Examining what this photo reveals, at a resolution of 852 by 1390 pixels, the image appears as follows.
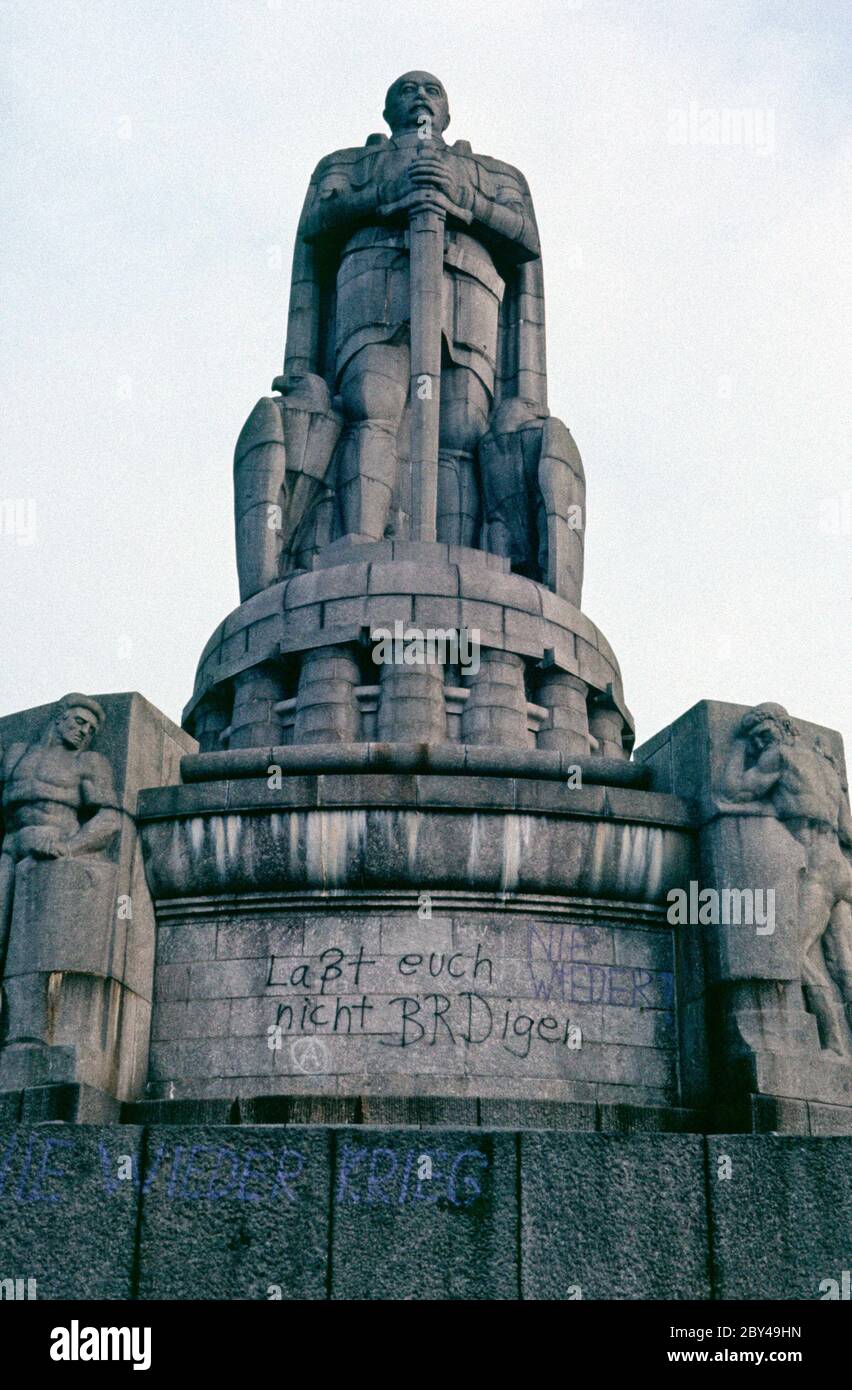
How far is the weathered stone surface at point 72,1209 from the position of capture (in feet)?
30.6

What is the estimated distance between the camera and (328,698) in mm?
15102

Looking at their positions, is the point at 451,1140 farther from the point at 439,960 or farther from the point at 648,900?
the point at 648,900

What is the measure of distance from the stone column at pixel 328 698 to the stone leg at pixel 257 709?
39 cm

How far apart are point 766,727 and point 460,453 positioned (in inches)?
268

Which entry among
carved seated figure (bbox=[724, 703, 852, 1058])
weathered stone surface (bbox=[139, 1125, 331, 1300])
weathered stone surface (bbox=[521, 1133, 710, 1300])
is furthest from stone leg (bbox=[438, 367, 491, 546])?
weathered stone surface (bbox=[139, 1125, 331, 1300])

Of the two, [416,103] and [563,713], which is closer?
[563,713]

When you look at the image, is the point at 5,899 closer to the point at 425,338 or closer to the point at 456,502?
the point at 456,502

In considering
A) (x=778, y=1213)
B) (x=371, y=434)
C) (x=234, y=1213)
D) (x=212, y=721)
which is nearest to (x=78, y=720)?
(x=212, y=721)

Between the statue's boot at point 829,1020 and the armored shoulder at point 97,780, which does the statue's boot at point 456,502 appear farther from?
the statue's boot at point 829,1020

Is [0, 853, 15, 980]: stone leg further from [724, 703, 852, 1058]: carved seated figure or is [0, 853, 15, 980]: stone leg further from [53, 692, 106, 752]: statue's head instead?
[724, 703, 852, 1058]: carved seated figure

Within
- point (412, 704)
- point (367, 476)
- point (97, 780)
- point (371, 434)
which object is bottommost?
point (97, 780)

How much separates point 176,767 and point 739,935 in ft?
14.5

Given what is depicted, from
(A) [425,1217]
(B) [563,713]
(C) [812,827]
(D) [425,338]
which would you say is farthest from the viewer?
(D) [425,338]
